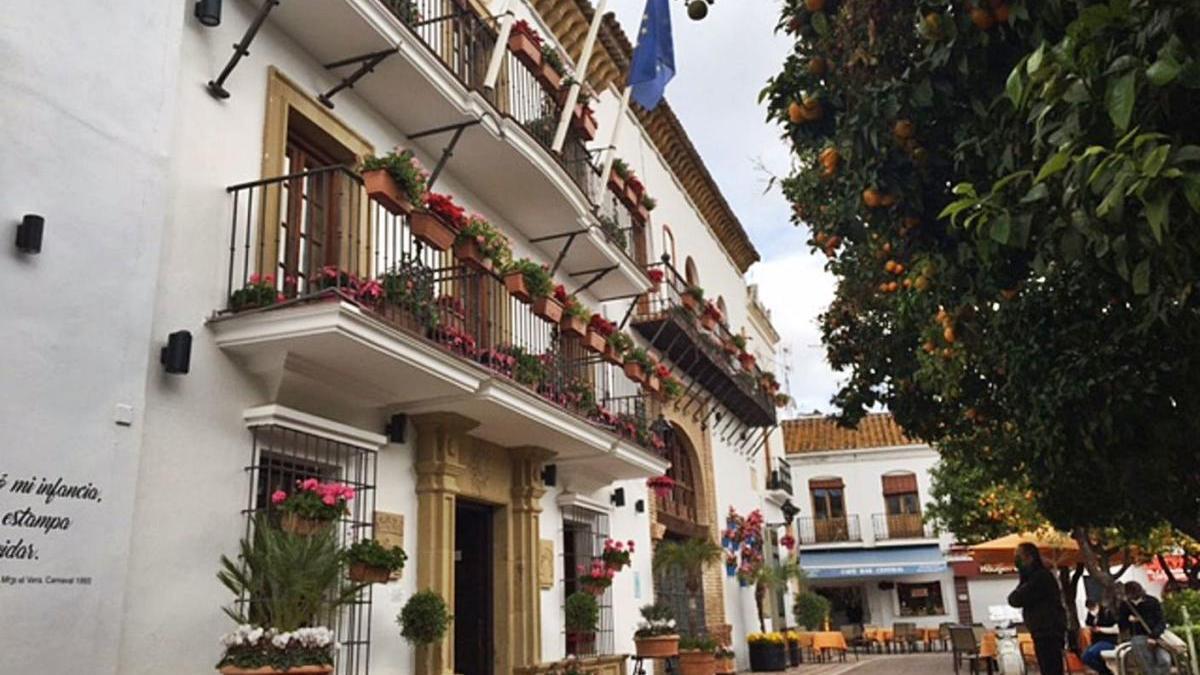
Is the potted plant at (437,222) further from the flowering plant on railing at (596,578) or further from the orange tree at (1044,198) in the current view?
the flowering plant on railing at (596,578)

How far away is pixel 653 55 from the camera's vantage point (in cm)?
1032

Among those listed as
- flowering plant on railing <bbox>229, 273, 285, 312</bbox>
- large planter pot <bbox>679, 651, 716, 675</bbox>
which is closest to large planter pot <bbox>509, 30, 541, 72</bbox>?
flowering plant on railing <bbox>229, 273, 285, 312</bbox>

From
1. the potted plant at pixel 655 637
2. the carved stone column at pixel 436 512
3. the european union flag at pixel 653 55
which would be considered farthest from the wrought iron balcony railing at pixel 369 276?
the potted plant at pixel 655 637

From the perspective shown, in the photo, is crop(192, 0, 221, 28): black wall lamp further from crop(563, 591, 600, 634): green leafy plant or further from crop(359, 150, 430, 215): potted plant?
crop(563, 591, 600, 634): green leafy plant

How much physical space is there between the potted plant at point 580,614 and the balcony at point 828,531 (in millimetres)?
23785

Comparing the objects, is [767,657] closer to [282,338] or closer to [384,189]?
[384,189]

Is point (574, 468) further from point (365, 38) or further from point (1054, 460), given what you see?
point (1054, 460)

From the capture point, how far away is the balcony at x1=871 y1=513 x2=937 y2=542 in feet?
103

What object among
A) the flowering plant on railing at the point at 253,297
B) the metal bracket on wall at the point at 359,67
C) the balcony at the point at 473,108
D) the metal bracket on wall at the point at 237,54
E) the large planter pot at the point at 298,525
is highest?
the balcony at the point at 473,108

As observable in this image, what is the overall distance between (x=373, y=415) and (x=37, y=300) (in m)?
3.04

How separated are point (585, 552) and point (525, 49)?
5872mm

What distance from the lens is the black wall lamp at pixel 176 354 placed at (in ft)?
18.0

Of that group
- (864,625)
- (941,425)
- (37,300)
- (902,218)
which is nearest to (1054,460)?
(902,218)

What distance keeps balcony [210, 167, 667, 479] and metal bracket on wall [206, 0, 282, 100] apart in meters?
0.67
